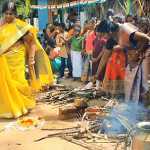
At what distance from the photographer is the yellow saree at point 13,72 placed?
8836mm

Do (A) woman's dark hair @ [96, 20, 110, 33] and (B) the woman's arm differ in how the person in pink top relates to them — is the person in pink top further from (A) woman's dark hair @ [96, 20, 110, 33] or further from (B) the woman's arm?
(B) the woman's arm

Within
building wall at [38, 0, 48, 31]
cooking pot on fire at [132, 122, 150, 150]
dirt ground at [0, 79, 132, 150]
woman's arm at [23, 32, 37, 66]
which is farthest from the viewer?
building wall at [38, 0, 48, 31]

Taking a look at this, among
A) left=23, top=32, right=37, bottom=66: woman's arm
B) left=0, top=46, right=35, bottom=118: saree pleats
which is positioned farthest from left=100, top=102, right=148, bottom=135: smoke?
left=23, top=32, right=37, bottom=66: woman's arm

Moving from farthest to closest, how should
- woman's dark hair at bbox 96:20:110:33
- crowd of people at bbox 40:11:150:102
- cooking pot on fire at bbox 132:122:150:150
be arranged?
woman's dark hair at bbox 96:20:110:33 < crowd of people at bbox 40:11:150:102 < cooking pot on fire at bbox 132:122:150:150

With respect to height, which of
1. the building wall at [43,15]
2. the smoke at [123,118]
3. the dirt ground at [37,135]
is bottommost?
the dirt ground at [37,135]

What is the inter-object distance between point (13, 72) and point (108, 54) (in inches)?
87.5

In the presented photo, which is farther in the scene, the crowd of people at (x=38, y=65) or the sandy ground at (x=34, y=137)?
the crowd of people at (x=38, y=65)

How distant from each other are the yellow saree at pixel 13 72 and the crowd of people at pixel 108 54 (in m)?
1.73

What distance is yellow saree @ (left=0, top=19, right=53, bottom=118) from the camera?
8836 millimetres

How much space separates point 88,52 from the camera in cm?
1305

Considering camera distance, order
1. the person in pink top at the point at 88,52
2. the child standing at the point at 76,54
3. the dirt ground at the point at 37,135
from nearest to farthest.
A: the dirt ground at the point at 37,135 → the person in pink top at the point at 88,52 → the child standing at the point at 76,54

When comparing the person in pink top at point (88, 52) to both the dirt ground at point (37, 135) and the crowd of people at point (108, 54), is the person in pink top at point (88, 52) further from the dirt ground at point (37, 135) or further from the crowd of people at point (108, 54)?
the dirt ground at point (37, 135)

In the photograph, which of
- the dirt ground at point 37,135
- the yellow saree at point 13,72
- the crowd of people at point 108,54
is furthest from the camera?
the yellow saree at point 13,72

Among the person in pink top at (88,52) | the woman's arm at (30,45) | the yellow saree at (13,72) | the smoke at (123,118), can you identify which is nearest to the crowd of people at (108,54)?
the person in pink top at (88,52)
